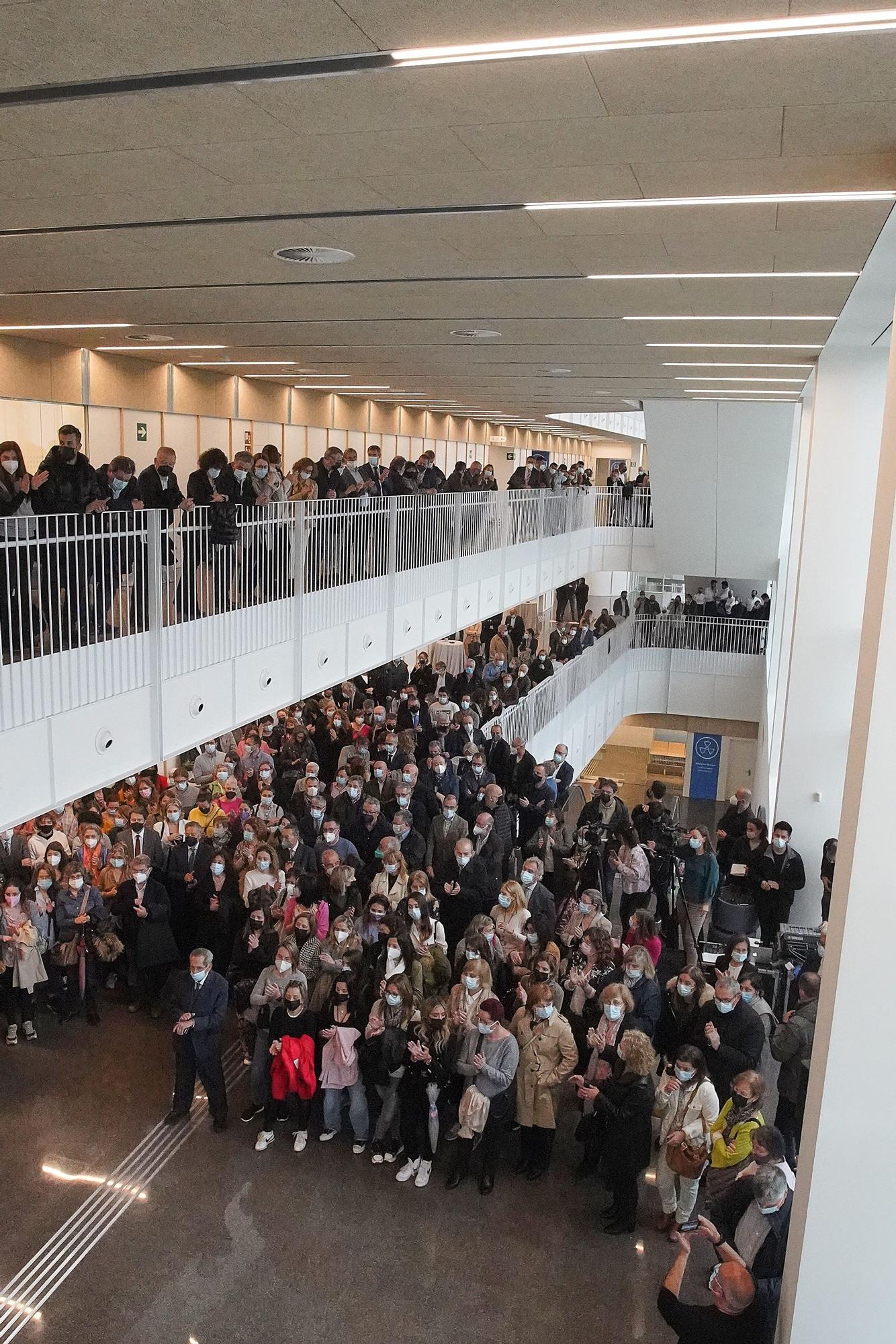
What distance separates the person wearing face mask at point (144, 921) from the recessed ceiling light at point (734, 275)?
22.1ft

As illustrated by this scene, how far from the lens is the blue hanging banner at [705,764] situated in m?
26.7

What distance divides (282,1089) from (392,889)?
96.7 inches

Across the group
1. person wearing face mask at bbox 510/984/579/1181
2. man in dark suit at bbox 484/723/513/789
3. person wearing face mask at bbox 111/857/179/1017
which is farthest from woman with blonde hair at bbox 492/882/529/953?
man in dark suit at bbox 484/723/513/789

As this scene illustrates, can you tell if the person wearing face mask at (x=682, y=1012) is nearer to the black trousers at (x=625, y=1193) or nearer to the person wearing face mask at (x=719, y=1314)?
the black trousers at (x=625, y=1193)

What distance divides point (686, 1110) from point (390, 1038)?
220 cm

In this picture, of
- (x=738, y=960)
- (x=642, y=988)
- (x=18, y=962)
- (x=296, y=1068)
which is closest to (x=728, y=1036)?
(x=642, y=988)

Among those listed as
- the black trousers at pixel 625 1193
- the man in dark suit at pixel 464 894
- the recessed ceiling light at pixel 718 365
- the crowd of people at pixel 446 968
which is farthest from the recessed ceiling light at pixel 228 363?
the black trousers at pixel 625 1193

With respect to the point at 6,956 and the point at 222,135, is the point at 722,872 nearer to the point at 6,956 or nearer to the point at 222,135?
the point at 6,956

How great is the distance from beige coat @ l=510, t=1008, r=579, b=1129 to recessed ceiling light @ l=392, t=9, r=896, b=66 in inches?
242

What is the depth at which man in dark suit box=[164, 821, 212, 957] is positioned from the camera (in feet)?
32.9

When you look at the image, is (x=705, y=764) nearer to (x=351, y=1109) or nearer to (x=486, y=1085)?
(x=351, y=1109)

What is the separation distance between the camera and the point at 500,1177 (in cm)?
777

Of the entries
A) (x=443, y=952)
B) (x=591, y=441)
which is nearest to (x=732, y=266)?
(x=443, y=952)

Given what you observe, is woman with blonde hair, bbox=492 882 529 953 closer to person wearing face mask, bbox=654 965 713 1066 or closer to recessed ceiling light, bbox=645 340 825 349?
person wearing face mask, bbox=654 965 713 1066
